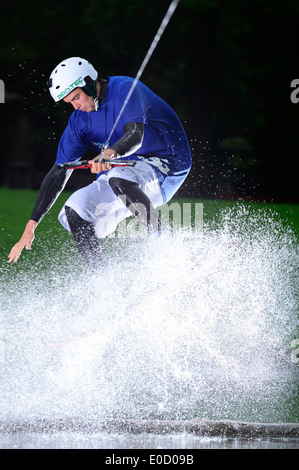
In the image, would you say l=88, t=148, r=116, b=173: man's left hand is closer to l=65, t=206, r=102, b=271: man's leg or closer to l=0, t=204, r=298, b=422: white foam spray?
l=65, t=206, r=102, b=271: man's leg

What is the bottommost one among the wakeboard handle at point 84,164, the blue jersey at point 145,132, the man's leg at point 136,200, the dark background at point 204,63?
the man's leg at point 136,200

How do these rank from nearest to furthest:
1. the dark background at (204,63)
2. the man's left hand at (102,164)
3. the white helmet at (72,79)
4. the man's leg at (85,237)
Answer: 1. the man's left hand at (102,164)
2. the white helmet at (72,79)
3. the man's leg at (85,237)
4. the dark background at (204,63)

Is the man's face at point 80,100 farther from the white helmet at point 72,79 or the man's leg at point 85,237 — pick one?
the man's leg at point 85,237

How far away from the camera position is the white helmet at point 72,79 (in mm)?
5863

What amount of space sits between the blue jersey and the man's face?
0.19 feet

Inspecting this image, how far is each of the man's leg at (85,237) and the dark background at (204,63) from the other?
7.29 meters

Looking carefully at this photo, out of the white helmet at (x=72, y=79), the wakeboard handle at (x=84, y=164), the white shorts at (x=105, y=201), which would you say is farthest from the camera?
the white shorts at (x=105, y=201)

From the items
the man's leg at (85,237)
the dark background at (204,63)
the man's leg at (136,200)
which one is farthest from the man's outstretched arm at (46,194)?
the dark background at (204,63)

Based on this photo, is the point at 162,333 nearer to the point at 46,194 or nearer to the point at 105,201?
the point at 105,201

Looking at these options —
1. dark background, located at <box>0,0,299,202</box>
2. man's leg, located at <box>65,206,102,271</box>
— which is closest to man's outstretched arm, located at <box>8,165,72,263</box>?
man's leg, located at <box>65,206,102,271</box>

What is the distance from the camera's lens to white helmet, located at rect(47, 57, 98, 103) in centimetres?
586

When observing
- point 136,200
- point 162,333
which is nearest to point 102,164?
point 136,200

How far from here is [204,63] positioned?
56.2 feet

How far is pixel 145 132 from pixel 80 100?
0.57 meters
